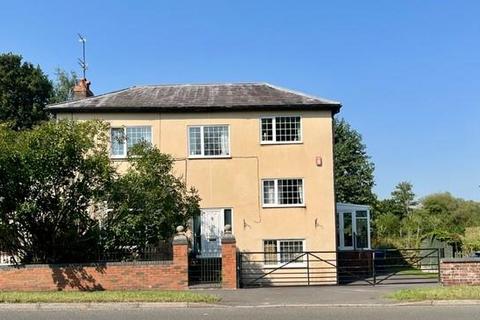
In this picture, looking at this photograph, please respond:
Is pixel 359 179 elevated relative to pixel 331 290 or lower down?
elevated

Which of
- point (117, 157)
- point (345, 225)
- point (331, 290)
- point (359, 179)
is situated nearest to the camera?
point (331, 290)

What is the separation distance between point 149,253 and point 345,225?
13271 mm

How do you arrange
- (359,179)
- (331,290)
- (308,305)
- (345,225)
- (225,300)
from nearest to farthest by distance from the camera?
(308,305), (225,300), (331,290), (345,225), (359,179)

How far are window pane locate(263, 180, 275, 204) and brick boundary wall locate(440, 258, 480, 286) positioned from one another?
308 inches

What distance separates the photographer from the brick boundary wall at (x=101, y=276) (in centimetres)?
1795

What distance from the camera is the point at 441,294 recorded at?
15.1m

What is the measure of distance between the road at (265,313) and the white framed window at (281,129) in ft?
34.2

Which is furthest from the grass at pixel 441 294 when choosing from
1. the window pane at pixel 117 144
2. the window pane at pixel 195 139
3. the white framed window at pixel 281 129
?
the window pane at pixel 117 144

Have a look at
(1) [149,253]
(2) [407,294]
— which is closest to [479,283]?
(2) [407,294]

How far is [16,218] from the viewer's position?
59.2 feet

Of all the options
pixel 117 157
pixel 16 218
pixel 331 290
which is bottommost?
pixel 331 290

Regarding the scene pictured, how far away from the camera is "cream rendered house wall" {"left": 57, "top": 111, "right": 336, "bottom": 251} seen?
23297mm

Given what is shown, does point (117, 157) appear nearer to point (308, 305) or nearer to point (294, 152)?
point (294, 152)

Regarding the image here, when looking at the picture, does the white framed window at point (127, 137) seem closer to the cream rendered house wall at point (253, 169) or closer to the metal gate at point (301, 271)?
the cream rendered house wall at point (253, 169)
